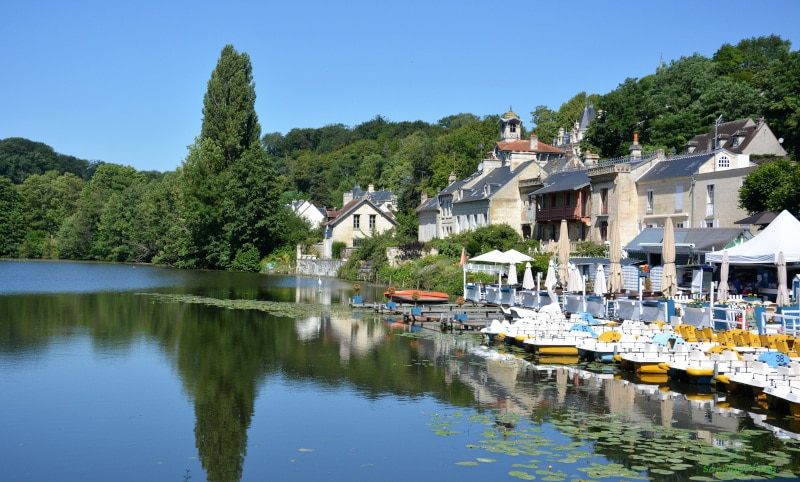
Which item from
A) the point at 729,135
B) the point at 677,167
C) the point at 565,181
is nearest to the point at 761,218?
the point at 677,167

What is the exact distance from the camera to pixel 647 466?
15.3 metres

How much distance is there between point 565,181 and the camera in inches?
2424

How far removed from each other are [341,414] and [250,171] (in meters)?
65.3

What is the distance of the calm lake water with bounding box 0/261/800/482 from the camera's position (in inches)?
610

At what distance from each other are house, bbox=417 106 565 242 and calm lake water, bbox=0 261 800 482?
3410cm

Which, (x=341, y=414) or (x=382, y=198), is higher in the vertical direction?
(x=382, y=198)

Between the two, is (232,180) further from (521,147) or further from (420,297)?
(420,297)

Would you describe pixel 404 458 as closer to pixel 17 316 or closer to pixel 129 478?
pixel 129 478

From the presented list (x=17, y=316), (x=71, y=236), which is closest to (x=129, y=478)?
(x=17, y=316)

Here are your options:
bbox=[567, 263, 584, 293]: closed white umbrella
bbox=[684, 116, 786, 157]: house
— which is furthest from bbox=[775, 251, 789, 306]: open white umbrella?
bbox=[684, 116, 786, 157]: house

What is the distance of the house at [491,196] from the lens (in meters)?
67.2

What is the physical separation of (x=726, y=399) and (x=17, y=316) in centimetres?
3119

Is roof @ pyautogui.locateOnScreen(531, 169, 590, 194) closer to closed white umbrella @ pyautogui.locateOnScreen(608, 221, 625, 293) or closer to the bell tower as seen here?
closed white umbrella @ pyautogui.locateOnScreen(608, 221, 625, 293)

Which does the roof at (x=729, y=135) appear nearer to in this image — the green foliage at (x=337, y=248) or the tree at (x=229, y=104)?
the green foliage at (x=337, y=248)
